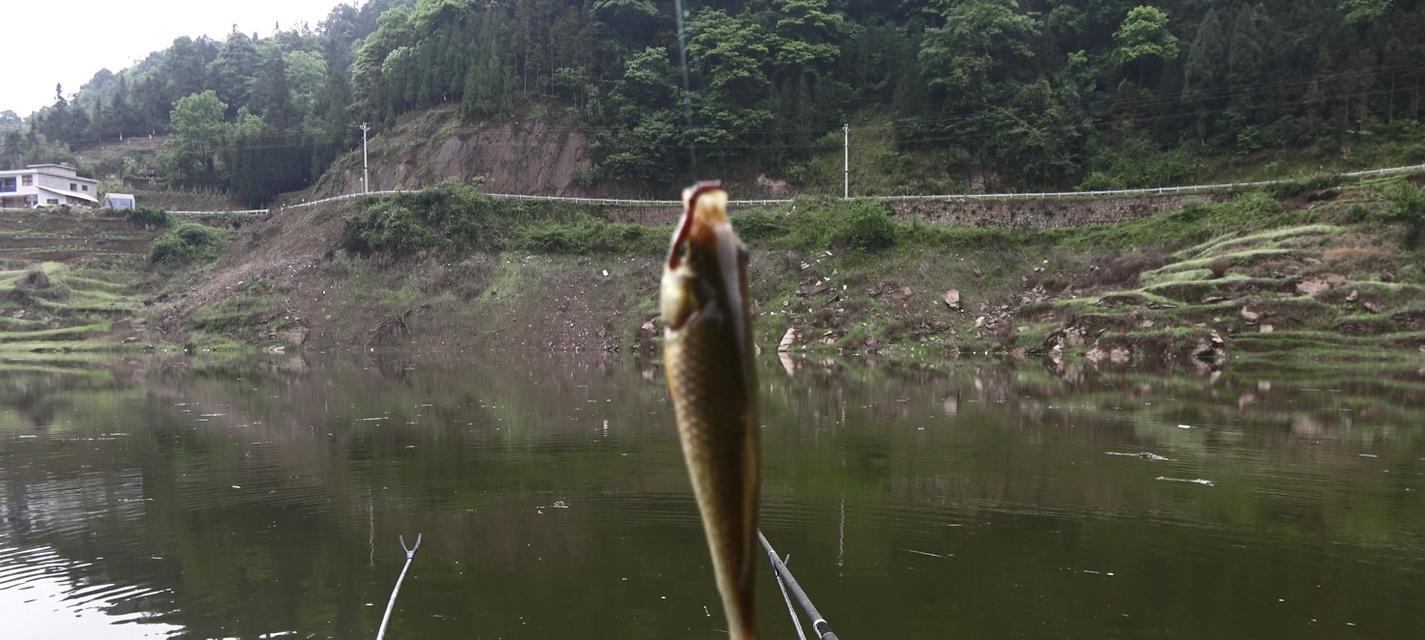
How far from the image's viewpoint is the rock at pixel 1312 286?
1377 inches

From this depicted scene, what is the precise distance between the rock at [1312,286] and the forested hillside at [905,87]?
17.4 meters

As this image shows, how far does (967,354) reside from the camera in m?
38.9

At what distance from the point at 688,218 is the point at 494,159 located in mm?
66093

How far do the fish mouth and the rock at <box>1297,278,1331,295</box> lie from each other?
40.7m

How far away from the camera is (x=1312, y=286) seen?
35250 mm

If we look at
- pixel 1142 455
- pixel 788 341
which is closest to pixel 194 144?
pixel 788 341

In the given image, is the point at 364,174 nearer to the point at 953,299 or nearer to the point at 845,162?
the point at 845,162

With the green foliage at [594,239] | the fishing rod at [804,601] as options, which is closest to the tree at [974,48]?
the green foliage at [594,239]

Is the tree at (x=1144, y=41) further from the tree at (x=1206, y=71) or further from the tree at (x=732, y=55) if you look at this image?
the tree at (x=732, y=55)

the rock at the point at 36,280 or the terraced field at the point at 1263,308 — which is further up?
the rock at the point at 36,280

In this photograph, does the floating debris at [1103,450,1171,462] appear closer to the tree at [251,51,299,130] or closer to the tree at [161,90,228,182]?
the tree at [251,51,299,130]

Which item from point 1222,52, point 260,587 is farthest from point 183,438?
point 1222,52

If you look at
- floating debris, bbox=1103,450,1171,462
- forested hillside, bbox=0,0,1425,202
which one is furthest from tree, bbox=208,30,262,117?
floating debris, bbox=1103,450,1171,462

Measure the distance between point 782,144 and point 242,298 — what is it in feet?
111
